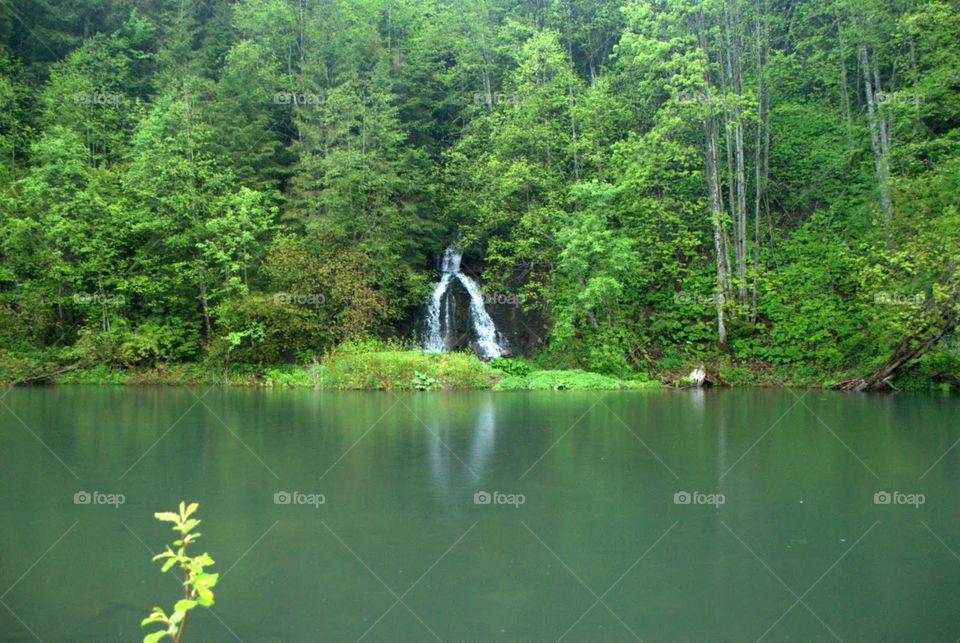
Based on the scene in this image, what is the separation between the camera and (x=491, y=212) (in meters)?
24.2

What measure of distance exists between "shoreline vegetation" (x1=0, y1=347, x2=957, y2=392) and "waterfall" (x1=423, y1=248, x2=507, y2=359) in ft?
5.28

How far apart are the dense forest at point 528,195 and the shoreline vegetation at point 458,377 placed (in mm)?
357

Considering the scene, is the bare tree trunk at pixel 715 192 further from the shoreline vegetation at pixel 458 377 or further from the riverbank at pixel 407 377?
the riverbank at pixel 407 377

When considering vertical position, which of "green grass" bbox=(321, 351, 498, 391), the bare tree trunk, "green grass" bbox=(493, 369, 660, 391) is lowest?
"green grass" bbox=(493, 369, 660, 391)

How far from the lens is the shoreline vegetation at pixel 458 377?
20.3 metres

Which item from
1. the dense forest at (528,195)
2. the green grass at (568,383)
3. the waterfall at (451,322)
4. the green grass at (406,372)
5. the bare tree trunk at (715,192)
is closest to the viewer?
the green grass at (568,383)

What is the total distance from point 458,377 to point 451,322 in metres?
4.39


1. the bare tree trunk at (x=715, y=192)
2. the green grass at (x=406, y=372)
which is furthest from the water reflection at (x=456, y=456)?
the bare tree trunk at (x=715, y=192)

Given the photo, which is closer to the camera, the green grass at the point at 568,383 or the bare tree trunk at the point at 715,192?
the green grass at the point at 568,383

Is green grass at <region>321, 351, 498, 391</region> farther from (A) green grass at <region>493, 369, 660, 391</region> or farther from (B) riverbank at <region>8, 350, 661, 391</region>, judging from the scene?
(A) green grass at <region>493, 369, 660, 391</region>

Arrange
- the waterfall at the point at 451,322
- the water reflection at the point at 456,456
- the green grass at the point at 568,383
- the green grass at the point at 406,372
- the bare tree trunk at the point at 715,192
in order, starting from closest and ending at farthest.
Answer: the water reflection at the point at 456,456 → the green grass at the point at 568,383 → the green grass at the point at 406,372 → the bare tree trunk at the point at 715,192 → the waterfall at the point at 451,322

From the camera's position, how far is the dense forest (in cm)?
2152

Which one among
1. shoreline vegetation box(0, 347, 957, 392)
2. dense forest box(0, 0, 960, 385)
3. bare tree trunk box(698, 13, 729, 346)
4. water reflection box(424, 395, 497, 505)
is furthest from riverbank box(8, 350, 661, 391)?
water reflection box(424, 395, 497, 505)

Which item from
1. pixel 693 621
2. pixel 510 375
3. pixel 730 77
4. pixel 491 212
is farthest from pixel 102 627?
pixel 730 77
